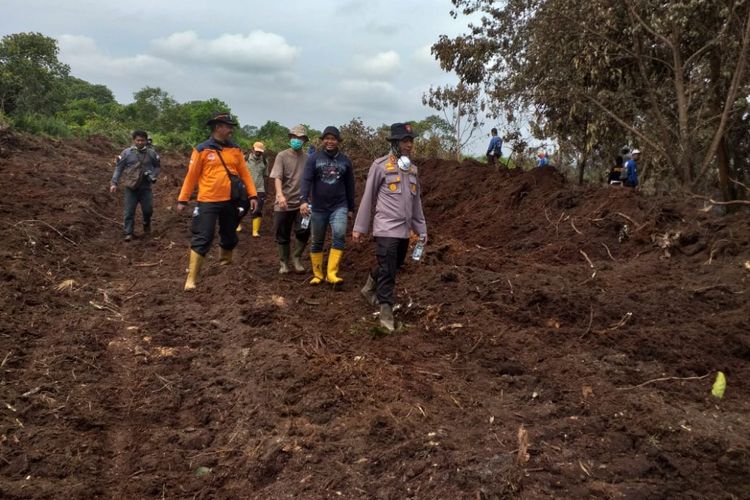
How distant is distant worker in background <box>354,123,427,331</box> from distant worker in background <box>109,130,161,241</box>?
5.00 meters

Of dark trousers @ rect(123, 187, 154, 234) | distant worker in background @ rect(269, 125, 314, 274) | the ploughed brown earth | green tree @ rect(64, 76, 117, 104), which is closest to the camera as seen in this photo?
the ploughed brown earth

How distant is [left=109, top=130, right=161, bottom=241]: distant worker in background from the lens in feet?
30.0

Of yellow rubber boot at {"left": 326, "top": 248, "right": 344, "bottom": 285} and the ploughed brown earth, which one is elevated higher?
yellow rubber boot at {"left": 326, "top": 248, "right": 344, "bottom": 285}

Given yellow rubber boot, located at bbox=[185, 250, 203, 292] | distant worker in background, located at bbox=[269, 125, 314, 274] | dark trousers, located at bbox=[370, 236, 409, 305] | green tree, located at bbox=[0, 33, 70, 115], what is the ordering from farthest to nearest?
green tree, located at bbox=[0, 33, 70, 115] → distant worker in background, located at bbox=[269, 125, 314, 274] → yellow rubber boot, located at bbox=[185, 250, 203, 292] → dark trousers, located at bbox=[370, 236, 409, 305]

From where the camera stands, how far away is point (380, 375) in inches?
167

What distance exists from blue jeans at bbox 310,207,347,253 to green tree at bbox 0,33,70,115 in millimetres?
26335

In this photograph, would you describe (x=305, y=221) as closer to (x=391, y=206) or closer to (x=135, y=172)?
(x=391, y=206)

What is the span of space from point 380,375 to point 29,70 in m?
33.0

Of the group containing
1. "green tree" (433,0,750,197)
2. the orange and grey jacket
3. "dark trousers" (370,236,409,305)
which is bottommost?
"dark trousers" (370,236,409,305)

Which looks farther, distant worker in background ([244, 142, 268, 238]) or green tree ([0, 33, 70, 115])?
green tree ([0, 33, 70, 115])

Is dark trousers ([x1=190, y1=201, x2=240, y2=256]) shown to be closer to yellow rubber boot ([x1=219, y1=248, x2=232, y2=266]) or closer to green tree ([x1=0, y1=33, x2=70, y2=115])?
yellow rubber boot ([x1=219, y1=248, x2=232, y2=266])

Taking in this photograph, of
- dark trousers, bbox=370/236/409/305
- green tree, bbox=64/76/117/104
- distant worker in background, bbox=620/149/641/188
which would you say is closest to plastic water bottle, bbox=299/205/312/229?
dark trousers, bbox=370/236/409/305

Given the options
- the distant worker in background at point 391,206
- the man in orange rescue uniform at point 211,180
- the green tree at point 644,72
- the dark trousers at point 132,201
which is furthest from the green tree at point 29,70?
the distant worker in background at point 391,206

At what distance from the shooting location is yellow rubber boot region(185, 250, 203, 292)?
21.0ft
